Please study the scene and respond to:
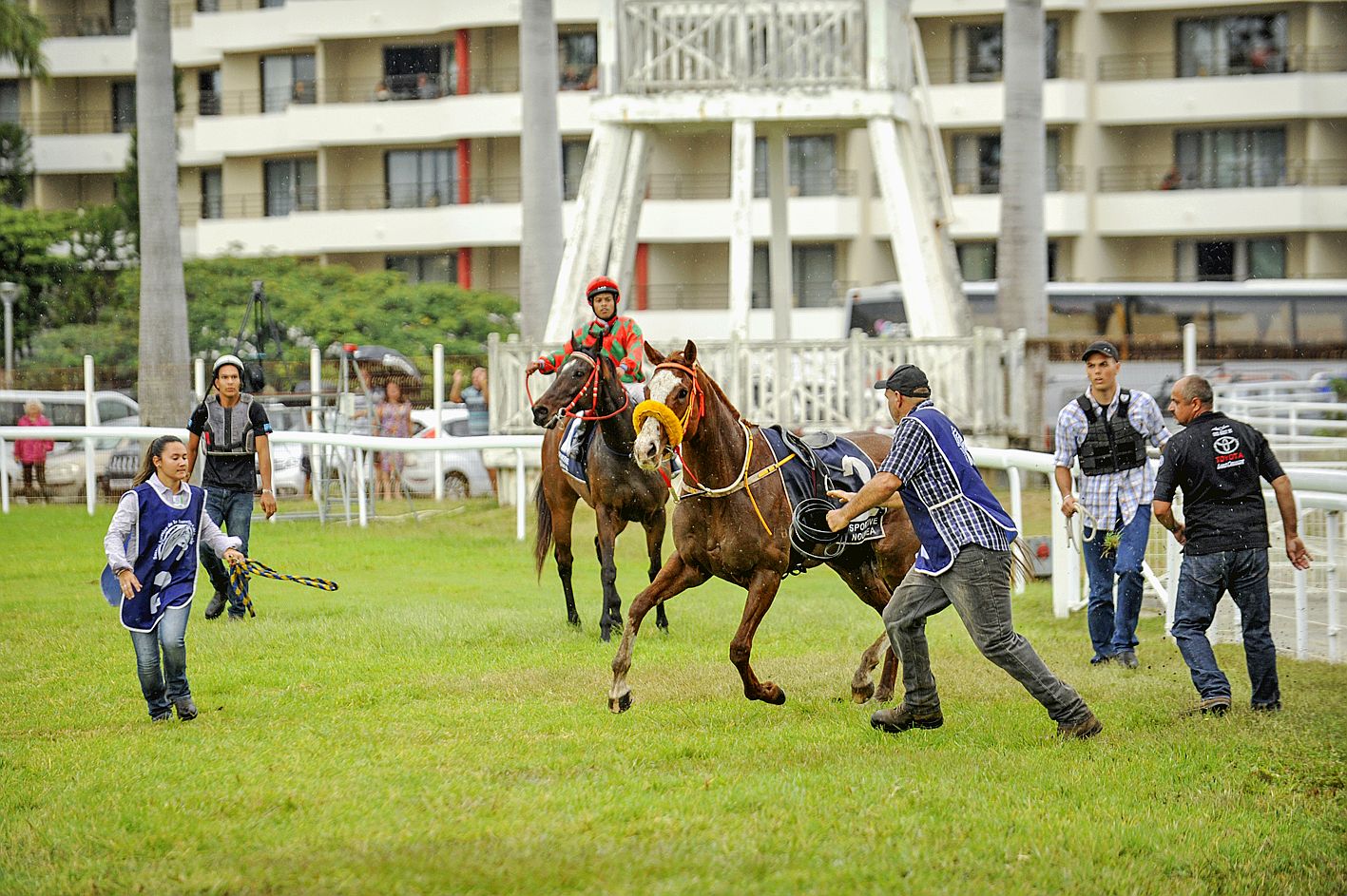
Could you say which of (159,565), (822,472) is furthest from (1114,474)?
(159,565)

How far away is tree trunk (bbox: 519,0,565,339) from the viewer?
76.7ft

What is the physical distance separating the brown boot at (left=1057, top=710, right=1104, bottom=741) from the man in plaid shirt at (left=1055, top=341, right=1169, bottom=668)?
2468 mm

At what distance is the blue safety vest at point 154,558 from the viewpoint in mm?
8203

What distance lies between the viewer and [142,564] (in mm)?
8250

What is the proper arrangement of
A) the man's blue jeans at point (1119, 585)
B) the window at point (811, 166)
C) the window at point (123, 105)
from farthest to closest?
the window at point (123, 105) → the window at point (811, 166) → the man's blue jeans at point (1119, 585)

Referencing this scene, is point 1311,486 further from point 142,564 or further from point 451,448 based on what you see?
point 451,448

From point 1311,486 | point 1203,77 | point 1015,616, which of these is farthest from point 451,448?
point 1203,77

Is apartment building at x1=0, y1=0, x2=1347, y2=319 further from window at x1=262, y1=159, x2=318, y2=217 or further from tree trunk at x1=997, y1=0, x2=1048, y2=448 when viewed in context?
tree trunk at x1=997, y1=0, x2=1048, y2=448

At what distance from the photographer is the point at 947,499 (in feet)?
25.6

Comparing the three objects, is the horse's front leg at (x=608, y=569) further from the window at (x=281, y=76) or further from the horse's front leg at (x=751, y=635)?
the window at (x=281, y=76)

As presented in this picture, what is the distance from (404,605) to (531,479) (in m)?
8.98

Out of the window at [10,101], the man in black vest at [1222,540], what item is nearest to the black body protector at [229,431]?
the man in black vest at [1222,540]

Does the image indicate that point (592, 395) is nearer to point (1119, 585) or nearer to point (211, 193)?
point (1119, 585)

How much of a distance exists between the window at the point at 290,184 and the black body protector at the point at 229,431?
35.8m
